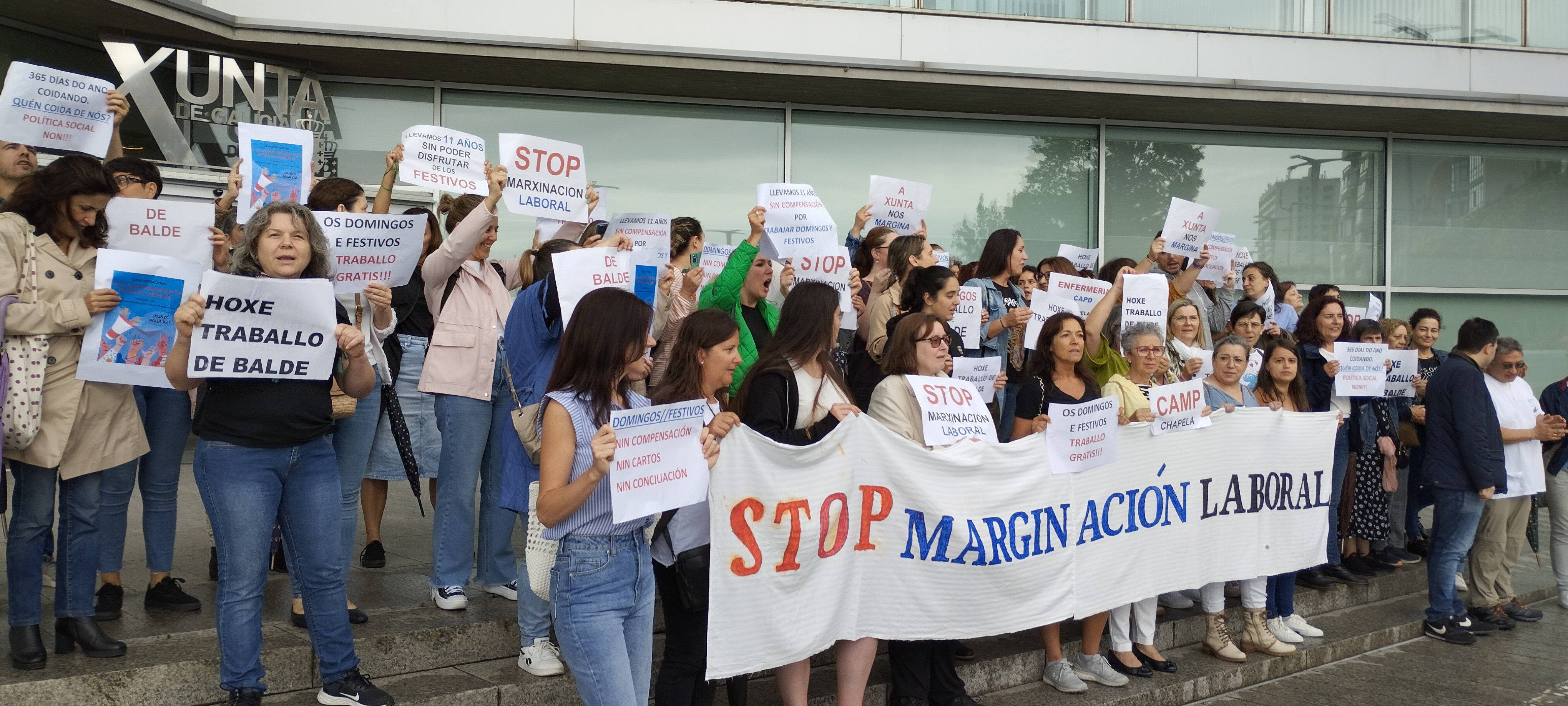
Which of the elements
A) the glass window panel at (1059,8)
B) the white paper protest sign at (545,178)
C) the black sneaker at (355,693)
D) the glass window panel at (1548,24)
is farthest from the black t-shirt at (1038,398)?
the glass window panel at (1548,24)

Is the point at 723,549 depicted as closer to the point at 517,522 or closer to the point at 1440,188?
the point at 517,522

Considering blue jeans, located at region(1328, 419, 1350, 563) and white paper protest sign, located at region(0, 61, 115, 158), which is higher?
white paper protest sign, located at region(0, 61, 115, 158)

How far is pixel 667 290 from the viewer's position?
588cm

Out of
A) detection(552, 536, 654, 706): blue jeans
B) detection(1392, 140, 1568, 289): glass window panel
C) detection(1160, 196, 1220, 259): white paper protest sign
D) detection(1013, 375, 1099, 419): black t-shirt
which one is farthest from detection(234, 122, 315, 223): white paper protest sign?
detection(1392, 140, 1568, 289): glass window panel

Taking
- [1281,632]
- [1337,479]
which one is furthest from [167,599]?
[1337,479]

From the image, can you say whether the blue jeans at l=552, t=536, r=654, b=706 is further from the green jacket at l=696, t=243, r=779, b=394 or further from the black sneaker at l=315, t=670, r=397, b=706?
the green jacket at l=696, t=243, r=779, b=394

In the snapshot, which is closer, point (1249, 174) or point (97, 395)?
point (97, 395)

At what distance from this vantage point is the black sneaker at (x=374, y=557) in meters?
6.39

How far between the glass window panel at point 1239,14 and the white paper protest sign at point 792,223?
7.49 metres

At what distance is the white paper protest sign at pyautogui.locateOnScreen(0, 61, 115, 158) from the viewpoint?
194 inches

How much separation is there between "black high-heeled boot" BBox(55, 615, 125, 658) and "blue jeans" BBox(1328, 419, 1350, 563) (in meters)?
6.85

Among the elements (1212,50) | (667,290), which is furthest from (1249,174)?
(667,290)

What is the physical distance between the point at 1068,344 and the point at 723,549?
2.41 metres

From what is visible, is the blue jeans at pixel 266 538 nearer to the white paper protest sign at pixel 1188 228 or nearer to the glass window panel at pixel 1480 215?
the white paper protest sign at pixel 1188 228
